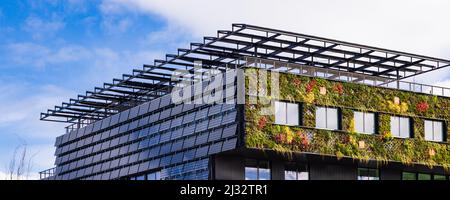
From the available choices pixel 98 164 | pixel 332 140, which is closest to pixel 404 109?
pixel 332 140

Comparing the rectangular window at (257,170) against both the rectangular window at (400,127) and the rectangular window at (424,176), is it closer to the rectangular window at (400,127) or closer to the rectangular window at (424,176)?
the rectangular window at (400,127)

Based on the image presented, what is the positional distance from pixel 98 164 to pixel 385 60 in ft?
71.7

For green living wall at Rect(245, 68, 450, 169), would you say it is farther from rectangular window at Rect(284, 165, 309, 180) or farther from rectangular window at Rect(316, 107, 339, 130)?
rectangular window at Rect(284, 165, 309, 180)

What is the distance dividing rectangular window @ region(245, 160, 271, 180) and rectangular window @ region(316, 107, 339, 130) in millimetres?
3528

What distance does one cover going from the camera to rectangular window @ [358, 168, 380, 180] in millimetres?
49041

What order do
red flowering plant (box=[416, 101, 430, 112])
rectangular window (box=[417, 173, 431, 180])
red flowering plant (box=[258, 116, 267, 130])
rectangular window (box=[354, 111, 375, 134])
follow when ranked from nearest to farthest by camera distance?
red flowering plant (box=[258, 116, 267, 130])
rectangular window (box=[354, 111, 375, 134])
red flowering plant (box=[416, 101, 430, 112])
rectangular window (box=[417, 173, 431, 180])

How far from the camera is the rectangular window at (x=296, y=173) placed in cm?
4644

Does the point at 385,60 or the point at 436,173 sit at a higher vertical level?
the point at 385,60

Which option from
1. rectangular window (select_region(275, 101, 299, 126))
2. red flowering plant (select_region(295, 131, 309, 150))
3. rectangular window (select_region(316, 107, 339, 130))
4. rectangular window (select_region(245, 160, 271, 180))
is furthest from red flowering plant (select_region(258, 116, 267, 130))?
rectangular window (select_region(316, 107, 339, 130))

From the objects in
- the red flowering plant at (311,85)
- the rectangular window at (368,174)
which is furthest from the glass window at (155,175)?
the rectangular window at (368,174)

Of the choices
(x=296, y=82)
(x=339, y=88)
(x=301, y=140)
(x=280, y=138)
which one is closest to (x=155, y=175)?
(x=280, y=138)

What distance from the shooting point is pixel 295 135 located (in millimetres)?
44844

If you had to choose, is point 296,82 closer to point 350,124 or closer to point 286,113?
point 286,113
